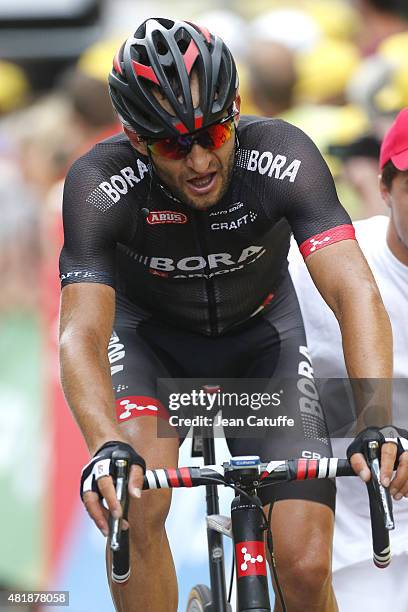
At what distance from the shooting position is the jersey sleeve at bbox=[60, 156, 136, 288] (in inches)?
185

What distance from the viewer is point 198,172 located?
4574mm

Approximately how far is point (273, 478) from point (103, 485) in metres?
0.55

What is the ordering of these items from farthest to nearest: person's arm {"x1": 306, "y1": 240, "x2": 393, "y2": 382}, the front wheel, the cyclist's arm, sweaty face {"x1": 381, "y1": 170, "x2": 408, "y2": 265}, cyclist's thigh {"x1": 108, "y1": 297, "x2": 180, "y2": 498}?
1. sweaty face {"x1": 381, "y1": 170, "x2": 408, "y2": 265}
2. the front wheel
3. cyclist's thigh {"x1": 108, "y1": 297, "x2": 180, "y2": 498}
4. person's arm {"x1": 306, "y1": 240, "x2": 393, "y2": 382}
5. the cyclist's arm

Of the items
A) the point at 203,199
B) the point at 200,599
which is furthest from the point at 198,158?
the point at 200,599

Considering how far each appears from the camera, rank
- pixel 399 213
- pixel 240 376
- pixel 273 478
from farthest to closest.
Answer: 1. pixel 399 213
2. pixel 240 376
3. pixel 273 478

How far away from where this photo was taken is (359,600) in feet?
18.9

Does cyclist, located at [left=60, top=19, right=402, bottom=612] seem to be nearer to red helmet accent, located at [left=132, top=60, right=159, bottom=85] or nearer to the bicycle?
red helmet accent, located at [left=132, top=60, right=159, bottom=85]

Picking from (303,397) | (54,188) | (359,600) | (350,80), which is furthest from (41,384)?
(303,397)

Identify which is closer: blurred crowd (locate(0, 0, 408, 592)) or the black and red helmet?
the black and red helmet

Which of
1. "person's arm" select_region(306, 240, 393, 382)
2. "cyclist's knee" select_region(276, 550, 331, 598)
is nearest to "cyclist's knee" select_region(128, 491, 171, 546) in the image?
"cyclist's knee" select_region(276, 550, 331, 598)

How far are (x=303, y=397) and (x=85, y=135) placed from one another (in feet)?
14.8

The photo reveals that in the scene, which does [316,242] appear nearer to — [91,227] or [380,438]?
[91,227]

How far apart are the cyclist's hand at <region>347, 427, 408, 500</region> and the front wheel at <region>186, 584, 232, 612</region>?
4.44 ft

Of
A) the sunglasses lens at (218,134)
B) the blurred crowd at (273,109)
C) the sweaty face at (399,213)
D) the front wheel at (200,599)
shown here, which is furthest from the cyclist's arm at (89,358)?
the blurred crowd at (273,109)
